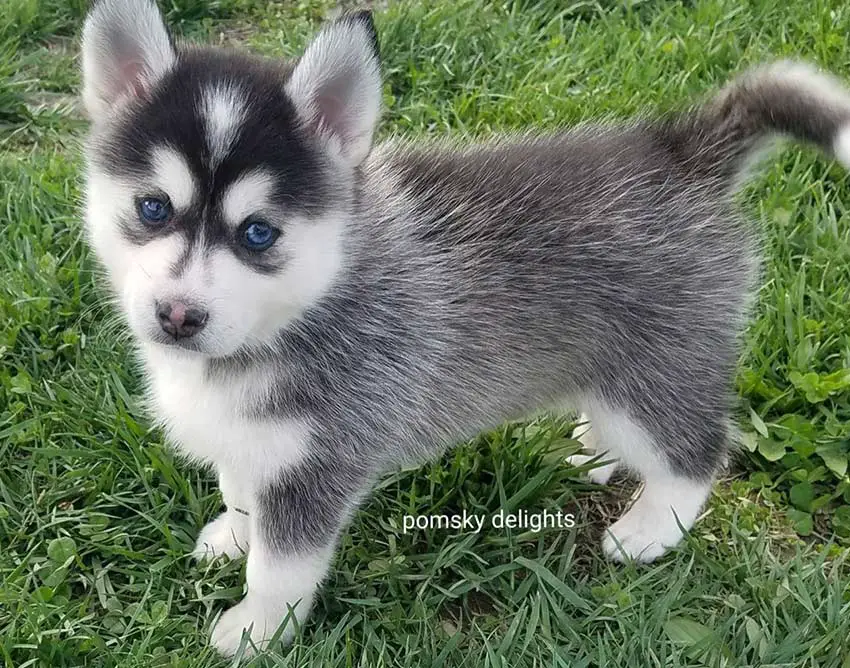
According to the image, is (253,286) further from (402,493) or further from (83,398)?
(83,398)

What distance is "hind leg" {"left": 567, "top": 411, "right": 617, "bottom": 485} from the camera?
10.7ft

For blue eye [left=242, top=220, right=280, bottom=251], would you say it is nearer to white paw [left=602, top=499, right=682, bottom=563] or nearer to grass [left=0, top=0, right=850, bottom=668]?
grass [left=0, top=0, right=850, bottom=668]

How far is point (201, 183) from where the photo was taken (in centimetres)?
214

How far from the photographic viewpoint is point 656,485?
3.10 metres

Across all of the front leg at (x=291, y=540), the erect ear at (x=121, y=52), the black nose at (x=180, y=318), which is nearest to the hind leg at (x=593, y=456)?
the front leg at (x=291, y=540)

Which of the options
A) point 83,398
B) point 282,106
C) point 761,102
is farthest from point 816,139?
point 83,398

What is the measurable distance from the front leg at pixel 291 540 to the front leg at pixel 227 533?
261 millimetres

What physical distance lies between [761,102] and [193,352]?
5.78 ft

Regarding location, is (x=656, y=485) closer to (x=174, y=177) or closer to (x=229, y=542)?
(x=229, y=542)

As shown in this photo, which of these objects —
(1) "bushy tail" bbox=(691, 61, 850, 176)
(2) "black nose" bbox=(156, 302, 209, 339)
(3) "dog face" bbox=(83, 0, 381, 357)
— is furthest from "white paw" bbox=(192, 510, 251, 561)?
(1) "bushy tail" bbox=(691, 61, 850, 176)

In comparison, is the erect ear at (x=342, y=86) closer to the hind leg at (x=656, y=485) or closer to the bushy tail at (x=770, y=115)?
the bushy tail at (x=770, y=115)

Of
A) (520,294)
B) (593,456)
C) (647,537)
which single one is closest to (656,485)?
(647,537)

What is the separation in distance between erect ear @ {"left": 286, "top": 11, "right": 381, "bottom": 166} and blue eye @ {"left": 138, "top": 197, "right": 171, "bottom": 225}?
0.40 m

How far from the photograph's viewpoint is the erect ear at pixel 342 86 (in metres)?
2.22
